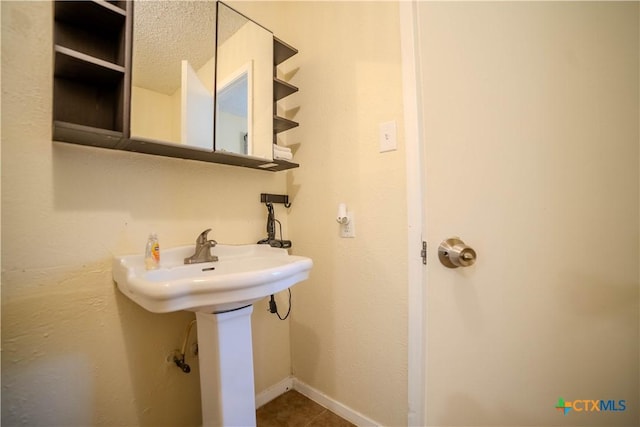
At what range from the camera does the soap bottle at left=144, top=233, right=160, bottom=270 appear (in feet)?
2.88

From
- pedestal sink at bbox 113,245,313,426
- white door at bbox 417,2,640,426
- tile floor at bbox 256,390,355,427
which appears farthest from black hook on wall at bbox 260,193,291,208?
tile floor at bbox 256,390,355,427

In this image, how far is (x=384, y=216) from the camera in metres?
1.04

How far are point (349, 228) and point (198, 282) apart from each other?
0.69 m

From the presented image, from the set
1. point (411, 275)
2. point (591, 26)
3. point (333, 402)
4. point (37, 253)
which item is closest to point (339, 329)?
point (333, 402)

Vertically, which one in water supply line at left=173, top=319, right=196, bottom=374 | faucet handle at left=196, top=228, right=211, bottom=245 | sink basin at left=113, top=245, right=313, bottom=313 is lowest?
water supply line at left=173, top=319, right=196, bottom=374

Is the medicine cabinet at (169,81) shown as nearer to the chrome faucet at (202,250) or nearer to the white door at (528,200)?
the chrome faucet at (202,250)

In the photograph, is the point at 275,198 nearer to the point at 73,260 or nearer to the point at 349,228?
the point at 349,228

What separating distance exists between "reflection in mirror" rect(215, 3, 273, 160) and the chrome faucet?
0.37 m

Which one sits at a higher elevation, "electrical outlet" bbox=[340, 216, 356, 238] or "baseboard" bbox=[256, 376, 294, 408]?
"electrical outlet" bbox=[340, 216, 356, 238]

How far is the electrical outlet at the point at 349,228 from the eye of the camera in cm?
115

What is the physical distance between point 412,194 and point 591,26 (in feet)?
1.95

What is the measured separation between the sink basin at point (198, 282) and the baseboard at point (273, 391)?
723 mm

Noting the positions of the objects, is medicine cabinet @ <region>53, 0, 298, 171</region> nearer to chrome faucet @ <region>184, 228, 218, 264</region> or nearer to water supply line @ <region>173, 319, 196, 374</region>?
chrome faucet @ <region>184, 228, 218, 264</region>

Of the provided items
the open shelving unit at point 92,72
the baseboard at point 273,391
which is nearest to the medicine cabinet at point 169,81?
the open shelving unit at point 92,72
